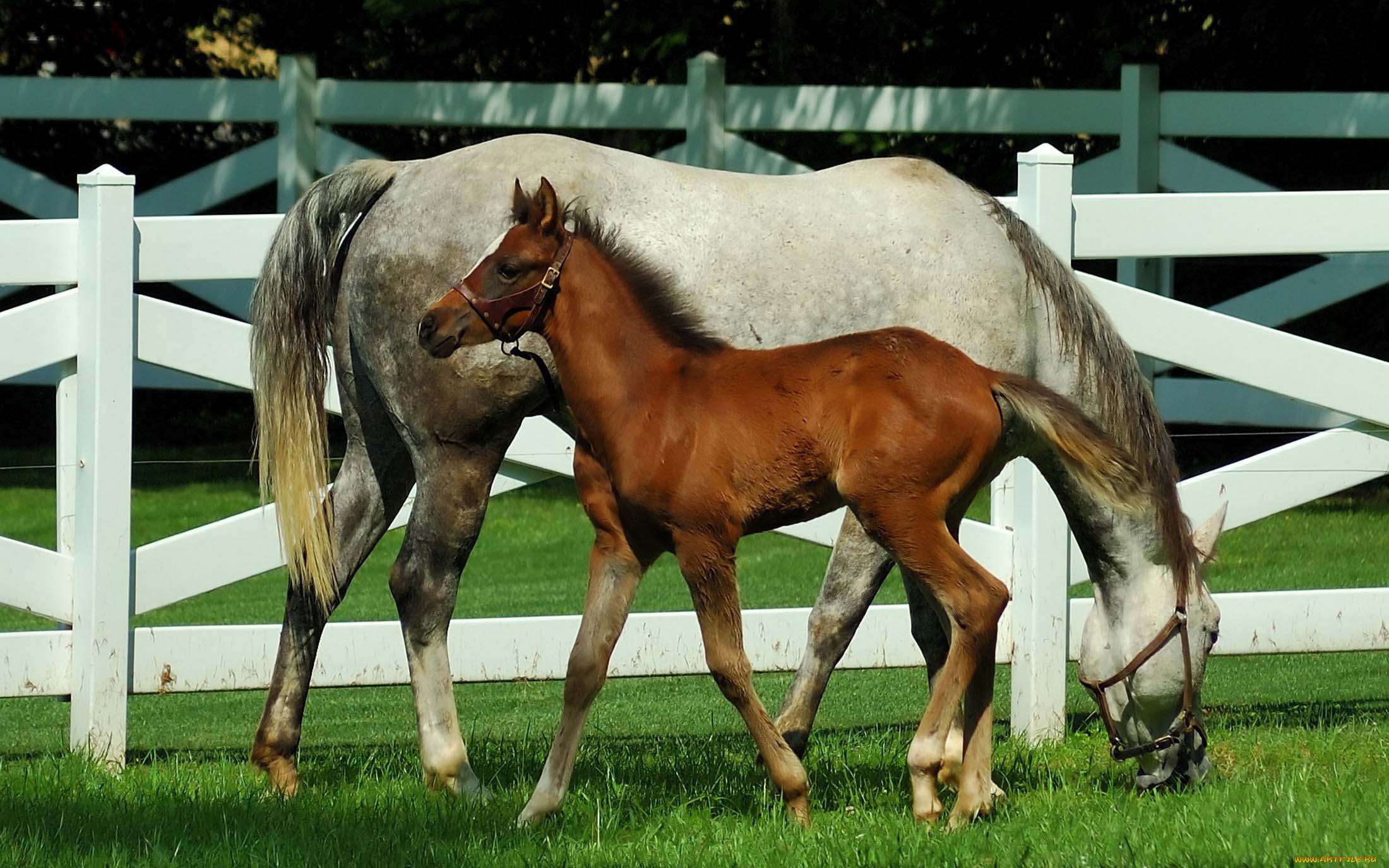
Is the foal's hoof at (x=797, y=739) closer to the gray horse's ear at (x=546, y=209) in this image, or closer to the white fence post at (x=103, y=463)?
the gray horse's ear at (x=546, y=209)

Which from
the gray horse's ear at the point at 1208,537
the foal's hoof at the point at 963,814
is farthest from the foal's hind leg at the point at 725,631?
the gray horse's ear at the point at 1208,537

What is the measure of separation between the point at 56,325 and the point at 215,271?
0.52 metres

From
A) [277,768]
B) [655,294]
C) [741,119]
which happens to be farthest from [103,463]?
[741,119]

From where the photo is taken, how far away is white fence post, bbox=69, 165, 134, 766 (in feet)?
17.3

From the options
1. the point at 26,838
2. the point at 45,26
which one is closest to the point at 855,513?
the point at 26,838

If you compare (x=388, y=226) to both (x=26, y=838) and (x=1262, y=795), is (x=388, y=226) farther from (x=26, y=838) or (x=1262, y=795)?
(x=1262, y=795)

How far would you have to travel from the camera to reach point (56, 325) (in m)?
5.29

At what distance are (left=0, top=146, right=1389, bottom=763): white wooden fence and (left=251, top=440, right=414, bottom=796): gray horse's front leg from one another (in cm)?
34

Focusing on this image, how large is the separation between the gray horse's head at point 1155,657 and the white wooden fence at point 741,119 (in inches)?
230

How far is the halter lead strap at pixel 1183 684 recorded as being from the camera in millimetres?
4562

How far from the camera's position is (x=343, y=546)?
17.1 ft

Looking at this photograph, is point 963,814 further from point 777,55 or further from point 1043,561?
point 777,55

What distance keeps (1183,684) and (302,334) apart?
273 cm

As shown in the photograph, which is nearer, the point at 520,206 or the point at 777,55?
the point at 520,206
